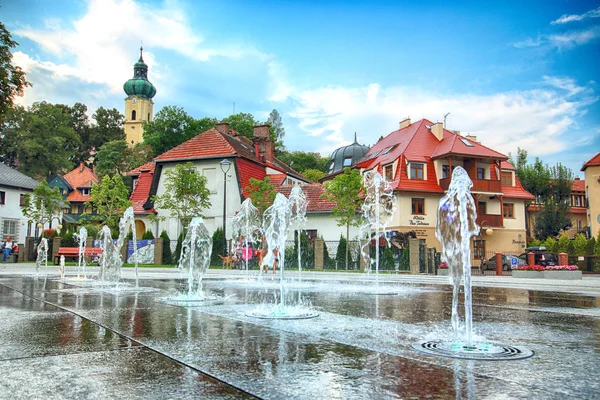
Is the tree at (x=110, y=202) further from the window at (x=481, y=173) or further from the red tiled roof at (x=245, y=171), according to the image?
the window at (x=481, y=173)

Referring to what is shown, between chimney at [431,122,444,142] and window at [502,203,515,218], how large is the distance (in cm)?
806

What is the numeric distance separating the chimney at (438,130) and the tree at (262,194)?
18745mm

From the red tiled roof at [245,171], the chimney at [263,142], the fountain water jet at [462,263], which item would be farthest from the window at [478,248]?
the fountain water jet at [462,263]

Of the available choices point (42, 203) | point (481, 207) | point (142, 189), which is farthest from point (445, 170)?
point (42, 203)

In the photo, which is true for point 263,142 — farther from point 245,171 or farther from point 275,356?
point 275,356

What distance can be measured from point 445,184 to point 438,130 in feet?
22.2

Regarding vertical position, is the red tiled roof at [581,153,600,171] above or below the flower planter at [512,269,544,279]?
above

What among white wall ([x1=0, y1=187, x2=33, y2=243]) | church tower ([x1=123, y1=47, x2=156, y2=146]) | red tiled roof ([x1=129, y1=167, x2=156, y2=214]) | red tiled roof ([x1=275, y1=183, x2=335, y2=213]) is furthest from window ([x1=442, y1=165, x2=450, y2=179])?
church tower ([x1=123, y1=47, x2=156, y2=146])

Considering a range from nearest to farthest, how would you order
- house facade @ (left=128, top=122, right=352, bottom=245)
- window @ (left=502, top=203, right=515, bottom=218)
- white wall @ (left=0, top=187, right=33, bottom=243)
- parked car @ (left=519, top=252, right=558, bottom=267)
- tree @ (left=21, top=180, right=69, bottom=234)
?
parked car @ (left=519, top=252, right=558, bottom=267), house facade @ (left=128, top=122, right=352, bottom=245), tree @ (left=21, top=180, right=69, bottom=234), window @ (left=502, top=203, right=515, bottom=218), white wall @ (left=0, top=187, right=33, bottom=243)

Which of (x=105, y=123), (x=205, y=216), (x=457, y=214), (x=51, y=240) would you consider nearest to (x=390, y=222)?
(x=205, y=216)

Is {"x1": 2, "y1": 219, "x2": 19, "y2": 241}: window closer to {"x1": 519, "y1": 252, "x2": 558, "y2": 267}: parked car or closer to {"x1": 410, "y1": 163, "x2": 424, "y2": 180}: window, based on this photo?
{"x1": 410, "y1": 163, "x2": 424, "y2": 180}: window

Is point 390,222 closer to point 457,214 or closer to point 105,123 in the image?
point 457,214

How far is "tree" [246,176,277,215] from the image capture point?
33.8 m

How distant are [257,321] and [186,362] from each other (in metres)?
2.55
